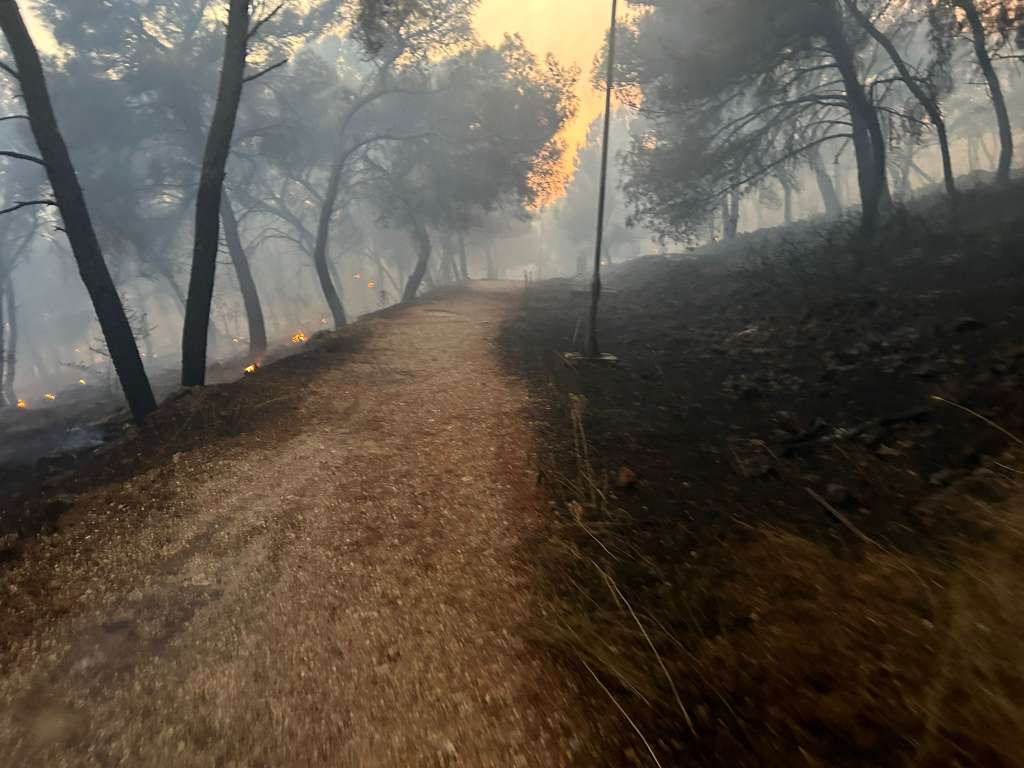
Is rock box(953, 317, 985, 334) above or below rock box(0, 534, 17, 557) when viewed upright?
above

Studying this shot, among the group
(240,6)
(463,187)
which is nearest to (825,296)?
(240,6)

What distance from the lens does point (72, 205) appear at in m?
7.63

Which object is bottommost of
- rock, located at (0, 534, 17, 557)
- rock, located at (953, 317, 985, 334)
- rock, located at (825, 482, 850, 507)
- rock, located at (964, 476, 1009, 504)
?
rock, located at (825, 482, 850, 507)

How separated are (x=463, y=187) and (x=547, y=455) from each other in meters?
19.5

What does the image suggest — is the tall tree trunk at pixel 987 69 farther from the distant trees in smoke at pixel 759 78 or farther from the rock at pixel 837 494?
the rock at pixel 837 494

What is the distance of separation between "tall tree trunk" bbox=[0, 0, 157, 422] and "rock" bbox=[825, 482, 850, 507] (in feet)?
28.5

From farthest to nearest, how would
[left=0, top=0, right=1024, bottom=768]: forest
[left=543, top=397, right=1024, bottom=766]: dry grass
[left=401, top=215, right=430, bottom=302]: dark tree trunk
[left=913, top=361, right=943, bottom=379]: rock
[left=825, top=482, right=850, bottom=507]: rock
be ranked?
[left=401, top=215, right=430, bottom=302]: dark tree trunk → [left=913, top=361, right=943, bottom=379]: rock → [left=825, top=482, right=850, bottom=507]: rock → [left=0, top=0, right=1024, bottom=768]: forest → [left=543, top=397, right=1024, bottom=766]: dry grass

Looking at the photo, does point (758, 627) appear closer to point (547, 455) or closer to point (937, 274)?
point (547, 455)

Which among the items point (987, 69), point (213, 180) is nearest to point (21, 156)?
point (213, 180)

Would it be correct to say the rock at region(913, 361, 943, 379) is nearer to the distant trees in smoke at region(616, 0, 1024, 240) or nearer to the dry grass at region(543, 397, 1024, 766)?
the dry grass at region(543, 397, 1024, 766)

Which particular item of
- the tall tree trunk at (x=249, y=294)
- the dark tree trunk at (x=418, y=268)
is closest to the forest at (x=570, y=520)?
the tall tree trunk at (x=249, y=294)

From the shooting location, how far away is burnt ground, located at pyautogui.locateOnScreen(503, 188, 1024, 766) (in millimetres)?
2268

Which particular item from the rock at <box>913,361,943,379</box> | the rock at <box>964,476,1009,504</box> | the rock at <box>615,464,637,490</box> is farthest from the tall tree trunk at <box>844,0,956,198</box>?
the rock at <box>615,464,637,490</box>

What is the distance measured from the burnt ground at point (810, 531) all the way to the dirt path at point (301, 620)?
44 cm
